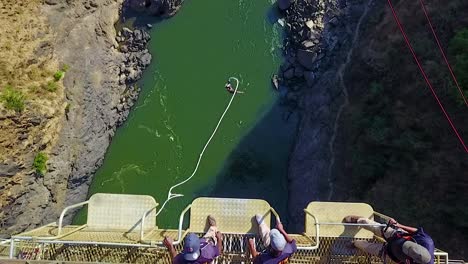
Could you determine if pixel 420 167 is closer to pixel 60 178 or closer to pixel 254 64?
pixel 254 64

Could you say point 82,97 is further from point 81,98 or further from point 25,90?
point 25,90

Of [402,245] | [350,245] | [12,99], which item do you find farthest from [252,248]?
[12,99]

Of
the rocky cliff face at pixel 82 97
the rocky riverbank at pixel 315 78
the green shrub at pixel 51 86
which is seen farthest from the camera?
the rocky riverbank at pixel 315 78

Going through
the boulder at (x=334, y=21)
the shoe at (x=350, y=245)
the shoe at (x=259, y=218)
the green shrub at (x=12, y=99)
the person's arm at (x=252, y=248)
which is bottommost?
the shoe at (x=350, y=245)

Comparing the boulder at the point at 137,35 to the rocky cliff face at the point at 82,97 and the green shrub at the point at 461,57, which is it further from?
the green shrub at the point at 461,57

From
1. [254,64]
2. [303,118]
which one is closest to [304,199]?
[303,118]

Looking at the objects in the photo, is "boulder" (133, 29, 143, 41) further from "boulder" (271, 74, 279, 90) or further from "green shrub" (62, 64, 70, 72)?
"boulder" (271, 74, 279, 90)

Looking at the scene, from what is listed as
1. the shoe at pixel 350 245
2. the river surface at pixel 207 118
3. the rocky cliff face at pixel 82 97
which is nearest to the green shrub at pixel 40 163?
the rocky cliff face at pixel 82 97
